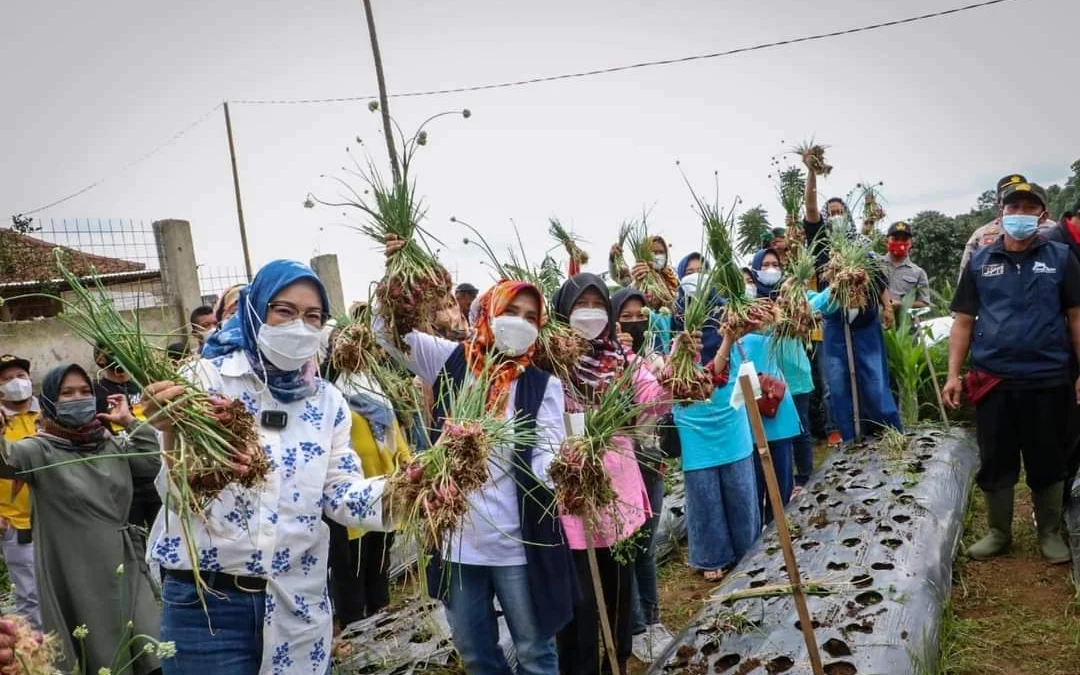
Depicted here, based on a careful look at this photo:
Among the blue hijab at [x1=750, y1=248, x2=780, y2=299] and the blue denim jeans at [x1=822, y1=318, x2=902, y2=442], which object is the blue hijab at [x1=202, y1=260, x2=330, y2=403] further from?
the blue denim jeans at [x1=822, y1=318, x2=902, y2=442]

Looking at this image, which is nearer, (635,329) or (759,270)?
(635,329)

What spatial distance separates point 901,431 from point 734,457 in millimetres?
2005

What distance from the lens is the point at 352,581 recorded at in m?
3.61

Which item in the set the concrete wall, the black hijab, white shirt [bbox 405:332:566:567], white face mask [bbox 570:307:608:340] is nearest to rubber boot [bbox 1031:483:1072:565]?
white face mask [bbox 570:307:608:340]

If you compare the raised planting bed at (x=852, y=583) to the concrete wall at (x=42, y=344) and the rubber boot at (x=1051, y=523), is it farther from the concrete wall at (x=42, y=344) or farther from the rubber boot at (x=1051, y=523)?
the concrete wall at (x=42, y=344)

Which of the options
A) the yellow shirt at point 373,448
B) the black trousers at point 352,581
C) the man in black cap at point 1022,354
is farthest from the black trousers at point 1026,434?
the black trousers at point 352,581

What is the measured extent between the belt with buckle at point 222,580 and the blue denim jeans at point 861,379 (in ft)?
14.3

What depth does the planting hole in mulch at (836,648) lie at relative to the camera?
232 centimetres

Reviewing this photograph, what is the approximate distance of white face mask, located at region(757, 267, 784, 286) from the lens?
13.9 feet

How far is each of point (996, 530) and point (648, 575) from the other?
1.95m

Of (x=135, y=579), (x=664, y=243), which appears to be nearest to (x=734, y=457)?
(x=664, y=243)

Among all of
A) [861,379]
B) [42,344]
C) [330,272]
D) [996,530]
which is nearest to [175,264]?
[42,344]

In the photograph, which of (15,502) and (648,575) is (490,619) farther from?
(15,502)

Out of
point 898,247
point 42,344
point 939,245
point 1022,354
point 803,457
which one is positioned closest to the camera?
point 1022,354
